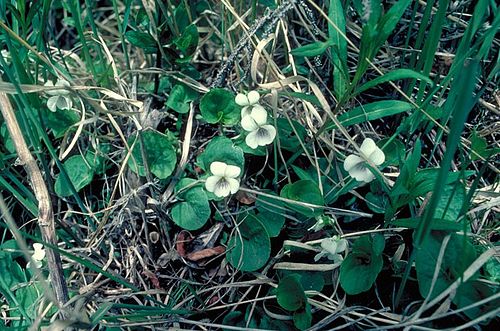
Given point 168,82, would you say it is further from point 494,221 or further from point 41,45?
point 494,221

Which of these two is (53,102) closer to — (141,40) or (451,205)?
(141,40)

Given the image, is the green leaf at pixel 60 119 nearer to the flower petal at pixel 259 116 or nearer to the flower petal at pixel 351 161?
the flower petal at pixel 259 116

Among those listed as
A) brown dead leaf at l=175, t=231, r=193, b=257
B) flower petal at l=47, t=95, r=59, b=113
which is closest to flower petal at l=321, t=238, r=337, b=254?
brown dead leaf at l=175, t=231, r=193, b=257

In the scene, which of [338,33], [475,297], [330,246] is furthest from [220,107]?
[475,297]

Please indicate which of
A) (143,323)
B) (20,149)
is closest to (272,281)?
(143,323)

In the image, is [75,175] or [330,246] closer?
[330,246]
